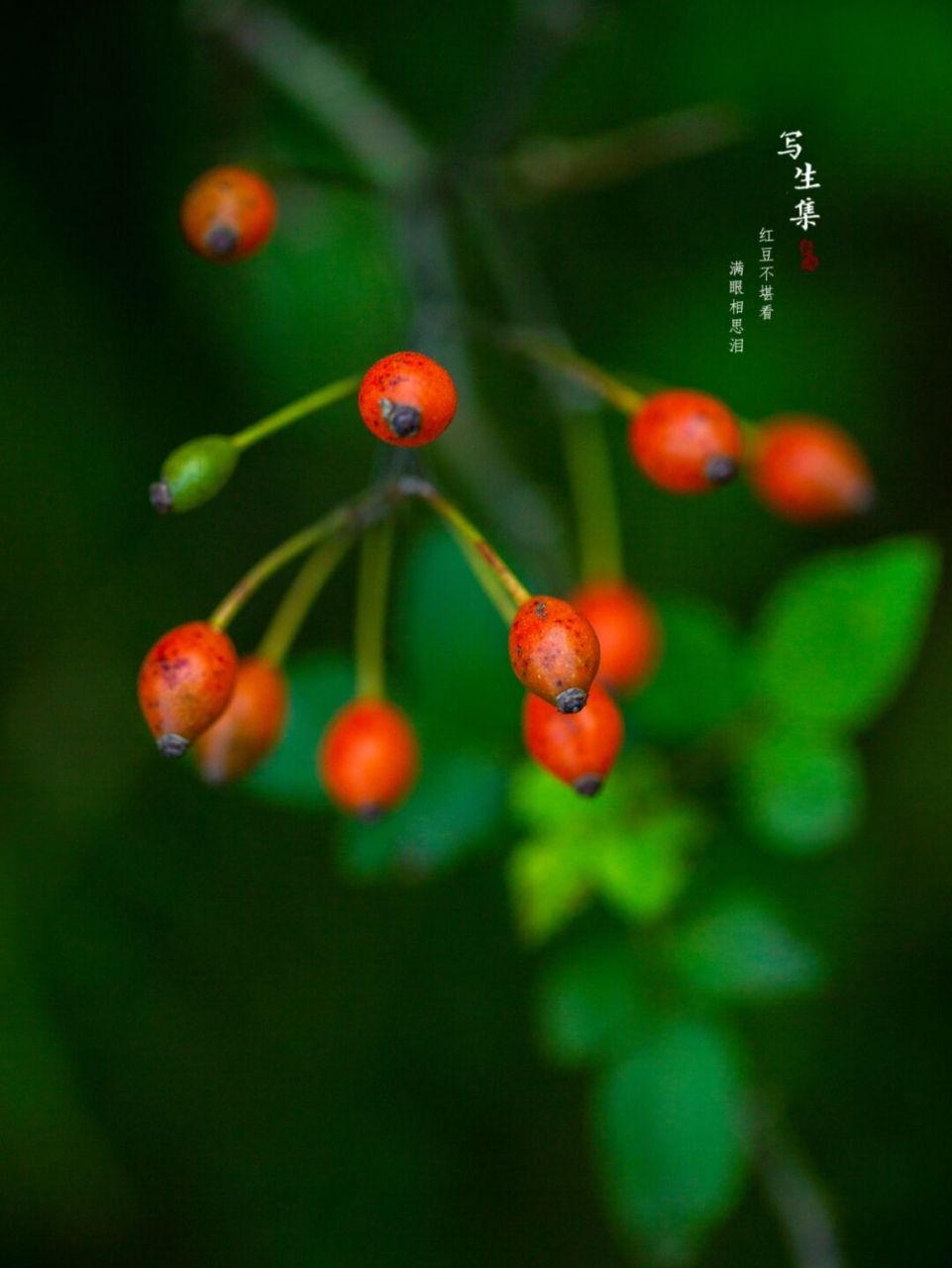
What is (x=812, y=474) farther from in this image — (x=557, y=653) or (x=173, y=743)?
(x=173, y=743)

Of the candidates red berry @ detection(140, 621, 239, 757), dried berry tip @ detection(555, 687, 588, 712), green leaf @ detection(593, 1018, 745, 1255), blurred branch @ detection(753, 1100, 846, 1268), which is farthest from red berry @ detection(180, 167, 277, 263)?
blurred branch @ detection(753, 1100, 846, 1268)

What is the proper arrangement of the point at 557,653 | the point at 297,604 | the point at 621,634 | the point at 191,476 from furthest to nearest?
the point at 621,634, the point at 297,604, the point at 191,476, the point at 557,653

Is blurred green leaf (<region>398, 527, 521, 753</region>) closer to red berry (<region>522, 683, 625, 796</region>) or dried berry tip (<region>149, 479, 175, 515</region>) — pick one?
red berry (<region>522, 683, 625, 796</region>)

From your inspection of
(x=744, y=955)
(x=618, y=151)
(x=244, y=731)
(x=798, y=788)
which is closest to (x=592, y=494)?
(x=618, y=151)

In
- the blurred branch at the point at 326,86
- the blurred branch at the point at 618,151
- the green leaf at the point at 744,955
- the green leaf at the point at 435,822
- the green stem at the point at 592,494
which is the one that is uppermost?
the blurred branch at the point at 326,86

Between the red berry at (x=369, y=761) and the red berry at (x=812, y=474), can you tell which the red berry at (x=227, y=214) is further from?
the red berry at (x=812, y=474)

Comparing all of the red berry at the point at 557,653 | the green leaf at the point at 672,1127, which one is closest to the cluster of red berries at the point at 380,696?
the red berry at the point at 557,653

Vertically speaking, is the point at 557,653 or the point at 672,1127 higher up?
the point at 557,653

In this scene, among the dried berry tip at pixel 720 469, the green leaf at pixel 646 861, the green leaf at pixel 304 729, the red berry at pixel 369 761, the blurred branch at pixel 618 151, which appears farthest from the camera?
the blurred branch at pixel 618 151
